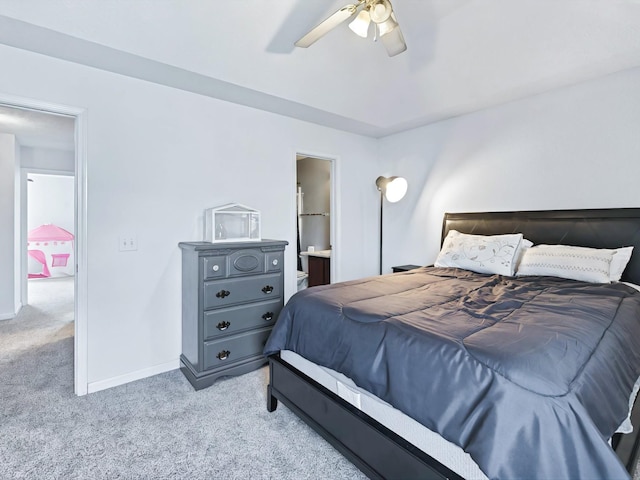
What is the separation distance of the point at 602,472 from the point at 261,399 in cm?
190

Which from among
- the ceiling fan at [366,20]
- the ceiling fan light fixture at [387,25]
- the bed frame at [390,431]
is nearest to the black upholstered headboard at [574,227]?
the bed frame at [390,431]

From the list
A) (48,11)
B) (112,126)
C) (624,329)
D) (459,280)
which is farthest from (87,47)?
(624,329)

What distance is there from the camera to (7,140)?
13.6 feet

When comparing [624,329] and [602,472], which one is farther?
[624,329]

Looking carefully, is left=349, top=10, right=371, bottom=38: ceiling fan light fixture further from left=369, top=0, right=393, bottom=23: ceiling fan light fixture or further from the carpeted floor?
the carpeted floor

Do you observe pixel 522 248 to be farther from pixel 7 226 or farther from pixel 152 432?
pixel 7 226

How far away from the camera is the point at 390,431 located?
1.45 meters

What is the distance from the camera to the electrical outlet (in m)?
2.55

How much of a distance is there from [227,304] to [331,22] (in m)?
2.02

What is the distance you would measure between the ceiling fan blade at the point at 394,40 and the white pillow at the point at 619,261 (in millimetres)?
2088

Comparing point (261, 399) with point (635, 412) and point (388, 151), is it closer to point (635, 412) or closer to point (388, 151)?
point (635, 412)

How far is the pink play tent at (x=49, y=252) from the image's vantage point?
699cm

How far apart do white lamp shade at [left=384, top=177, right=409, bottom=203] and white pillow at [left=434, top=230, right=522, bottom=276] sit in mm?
912

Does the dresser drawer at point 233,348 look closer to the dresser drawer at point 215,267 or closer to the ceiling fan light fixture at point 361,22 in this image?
the dresser drawer at point 215,267
